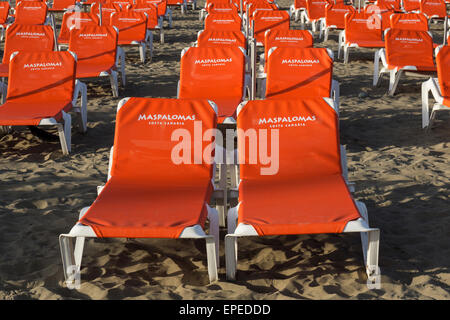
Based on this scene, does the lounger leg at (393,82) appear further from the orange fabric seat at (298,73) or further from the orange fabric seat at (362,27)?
the orange fabric seat at (362,27)

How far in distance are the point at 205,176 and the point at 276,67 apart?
9.81ft

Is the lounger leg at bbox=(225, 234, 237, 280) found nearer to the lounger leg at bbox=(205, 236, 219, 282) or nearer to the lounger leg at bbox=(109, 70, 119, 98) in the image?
the lounger leg at bbox=(205, 236, 219, 282)

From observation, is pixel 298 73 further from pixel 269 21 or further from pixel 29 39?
pixel 29 39

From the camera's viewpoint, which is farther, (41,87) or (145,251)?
(41,87)

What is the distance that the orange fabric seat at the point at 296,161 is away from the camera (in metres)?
3.90

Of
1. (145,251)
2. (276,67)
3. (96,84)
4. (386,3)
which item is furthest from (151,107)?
(386,3)

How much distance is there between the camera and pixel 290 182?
168 inches

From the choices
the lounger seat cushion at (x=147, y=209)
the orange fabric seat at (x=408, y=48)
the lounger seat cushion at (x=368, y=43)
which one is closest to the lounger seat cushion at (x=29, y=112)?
the lounger seat cushion at (x=147, y=209)

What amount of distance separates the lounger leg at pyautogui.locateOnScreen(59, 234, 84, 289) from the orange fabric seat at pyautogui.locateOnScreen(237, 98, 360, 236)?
3.55 ft

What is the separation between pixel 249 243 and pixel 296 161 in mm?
733

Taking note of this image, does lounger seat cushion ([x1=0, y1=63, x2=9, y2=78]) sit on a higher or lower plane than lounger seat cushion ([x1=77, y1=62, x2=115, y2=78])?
higher

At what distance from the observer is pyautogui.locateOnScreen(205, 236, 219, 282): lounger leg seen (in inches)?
139

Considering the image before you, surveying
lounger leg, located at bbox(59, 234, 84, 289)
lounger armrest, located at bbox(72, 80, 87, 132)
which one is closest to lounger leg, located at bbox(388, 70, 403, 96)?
lounger armrest, located at bbox(72, 80, 87, 132)
